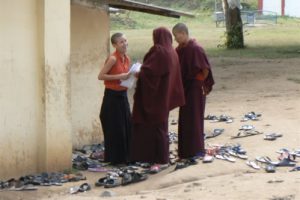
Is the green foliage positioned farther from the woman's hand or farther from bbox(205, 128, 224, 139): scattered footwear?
the woman's hand

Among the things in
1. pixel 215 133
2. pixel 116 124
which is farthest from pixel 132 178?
pixel 215 133

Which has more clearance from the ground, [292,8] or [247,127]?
[292,8]

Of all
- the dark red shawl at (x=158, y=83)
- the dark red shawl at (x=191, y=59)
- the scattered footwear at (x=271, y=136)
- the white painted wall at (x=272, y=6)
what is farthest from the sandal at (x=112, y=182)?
the white painted wall at (x=272, y=6)

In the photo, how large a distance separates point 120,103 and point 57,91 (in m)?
0.86

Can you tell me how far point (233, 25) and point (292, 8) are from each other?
72.6 feet

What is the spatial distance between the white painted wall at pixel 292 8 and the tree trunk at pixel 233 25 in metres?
21.5

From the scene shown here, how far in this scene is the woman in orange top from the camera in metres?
8.92

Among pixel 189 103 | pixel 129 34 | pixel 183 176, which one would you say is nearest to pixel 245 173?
pixel 183 176

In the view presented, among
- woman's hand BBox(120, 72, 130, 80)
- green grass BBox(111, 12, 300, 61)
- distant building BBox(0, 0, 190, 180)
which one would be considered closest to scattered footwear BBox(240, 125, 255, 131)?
woman's hand BBox(120, 72, 130, 80)

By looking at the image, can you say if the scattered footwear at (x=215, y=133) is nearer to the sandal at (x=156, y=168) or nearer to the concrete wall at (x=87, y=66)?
the concrete wall at (x=87, y=66)

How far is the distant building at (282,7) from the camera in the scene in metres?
46.9

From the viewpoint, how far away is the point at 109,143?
9391 mm

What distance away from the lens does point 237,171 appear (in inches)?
321

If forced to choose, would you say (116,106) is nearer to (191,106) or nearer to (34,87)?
(191,106)
